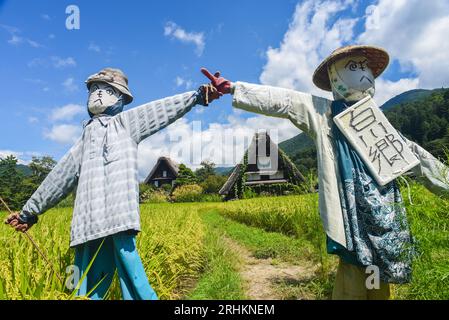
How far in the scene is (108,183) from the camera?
2000 mm

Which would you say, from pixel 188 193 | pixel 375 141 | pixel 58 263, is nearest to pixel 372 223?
pixel 375 141

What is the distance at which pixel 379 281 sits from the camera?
2035mm

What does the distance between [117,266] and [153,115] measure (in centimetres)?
91

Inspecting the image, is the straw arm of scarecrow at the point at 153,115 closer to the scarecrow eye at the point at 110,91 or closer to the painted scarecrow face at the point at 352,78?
the scarecrow eye at the point at 110,91

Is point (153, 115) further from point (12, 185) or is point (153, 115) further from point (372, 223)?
point (12, 185)

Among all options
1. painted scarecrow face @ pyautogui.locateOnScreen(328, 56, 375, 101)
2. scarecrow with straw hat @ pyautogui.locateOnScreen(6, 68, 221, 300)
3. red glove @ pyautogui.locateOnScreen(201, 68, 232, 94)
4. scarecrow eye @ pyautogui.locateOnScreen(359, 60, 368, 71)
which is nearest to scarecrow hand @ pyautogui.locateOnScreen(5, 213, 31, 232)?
scarecrow with straw hat @ pyautogui.locateOnScreen(6, 68, 221, 300)

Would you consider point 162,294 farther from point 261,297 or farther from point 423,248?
point 423,248

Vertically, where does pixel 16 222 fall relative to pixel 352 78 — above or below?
below

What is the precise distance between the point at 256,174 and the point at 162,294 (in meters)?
18.1

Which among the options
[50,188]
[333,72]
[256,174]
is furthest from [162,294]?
→ [256,174]

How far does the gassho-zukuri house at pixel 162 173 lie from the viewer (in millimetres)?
30953

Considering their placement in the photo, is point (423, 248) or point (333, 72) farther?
point (333, 72)
